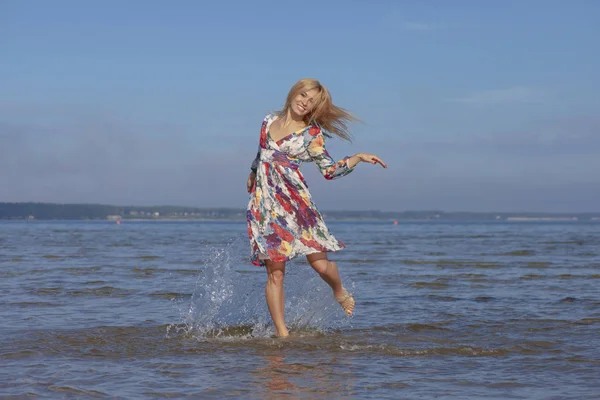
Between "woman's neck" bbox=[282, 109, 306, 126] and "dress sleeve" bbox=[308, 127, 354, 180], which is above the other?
"woman's neck" bbox=[282, 109, 306, 126]

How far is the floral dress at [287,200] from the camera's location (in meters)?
5.62

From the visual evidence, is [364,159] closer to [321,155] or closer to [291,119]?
[321,155]

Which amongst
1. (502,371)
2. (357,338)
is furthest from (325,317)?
(502,371)

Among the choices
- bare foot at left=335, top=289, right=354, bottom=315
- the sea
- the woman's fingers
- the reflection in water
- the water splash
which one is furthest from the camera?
the water splash

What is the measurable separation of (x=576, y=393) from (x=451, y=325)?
2.53 m

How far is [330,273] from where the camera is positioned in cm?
580

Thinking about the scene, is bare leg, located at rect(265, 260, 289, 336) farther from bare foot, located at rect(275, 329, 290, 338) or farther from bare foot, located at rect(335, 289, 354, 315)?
bare foot, located at rect(335, 289, 354, 315)

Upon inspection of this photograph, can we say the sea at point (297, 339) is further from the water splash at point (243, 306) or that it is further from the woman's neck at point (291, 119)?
the woman's neck at point (291, 119)

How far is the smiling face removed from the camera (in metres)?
5.59

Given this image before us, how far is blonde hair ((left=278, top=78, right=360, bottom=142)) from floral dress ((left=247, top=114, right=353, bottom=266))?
0.09 m

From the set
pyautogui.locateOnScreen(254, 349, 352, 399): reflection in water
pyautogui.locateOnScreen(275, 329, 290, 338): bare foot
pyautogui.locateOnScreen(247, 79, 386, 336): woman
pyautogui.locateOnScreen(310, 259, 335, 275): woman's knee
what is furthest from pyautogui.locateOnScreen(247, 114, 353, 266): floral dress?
pyautogui.locateOnScreen(254, 349, 352, 399): reflection in water

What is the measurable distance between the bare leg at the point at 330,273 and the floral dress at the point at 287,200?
96 millimetres

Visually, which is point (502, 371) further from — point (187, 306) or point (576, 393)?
point (187, 306)

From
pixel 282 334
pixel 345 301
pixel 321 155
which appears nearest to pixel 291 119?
pixel 321 155
